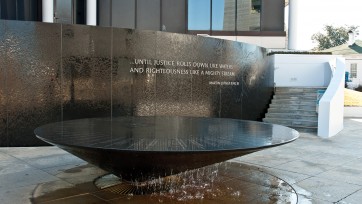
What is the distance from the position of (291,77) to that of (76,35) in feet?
38.2

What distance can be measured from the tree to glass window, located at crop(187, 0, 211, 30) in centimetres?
5458

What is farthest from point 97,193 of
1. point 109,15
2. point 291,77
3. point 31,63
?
point 109,15

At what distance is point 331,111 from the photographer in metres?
11.3

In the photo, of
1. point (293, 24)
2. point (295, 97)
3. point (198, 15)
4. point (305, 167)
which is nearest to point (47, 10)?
point (198, 15)

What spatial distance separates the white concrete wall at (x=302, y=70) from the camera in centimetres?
1775

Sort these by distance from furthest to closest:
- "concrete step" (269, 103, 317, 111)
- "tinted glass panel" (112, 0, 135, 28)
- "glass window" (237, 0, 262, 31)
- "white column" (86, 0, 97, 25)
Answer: "glass window" (237, 0, 262, 31) → "tinted glass panel" (112, 0, 135, 28) → "white column" (86, 0, 97, 25) → "concrete step" (269, 103, 317, 111)

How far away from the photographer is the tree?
239 ft

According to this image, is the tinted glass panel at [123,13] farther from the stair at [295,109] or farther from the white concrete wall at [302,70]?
the stair at [295,109]

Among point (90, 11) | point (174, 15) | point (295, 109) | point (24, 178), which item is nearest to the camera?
point (24, 178)

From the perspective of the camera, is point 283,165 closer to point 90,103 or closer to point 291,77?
point 90,103

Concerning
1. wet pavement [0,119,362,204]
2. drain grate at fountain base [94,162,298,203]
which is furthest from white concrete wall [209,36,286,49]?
drain grate at fountain base [94,162,298,203]

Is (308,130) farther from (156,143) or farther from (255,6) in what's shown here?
(255,6)

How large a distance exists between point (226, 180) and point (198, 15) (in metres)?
18.9

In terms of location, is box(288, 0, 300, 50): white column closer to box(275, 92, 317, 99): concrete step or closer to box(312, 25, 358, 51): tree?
box(275, 92, 317, 99): concrete step
